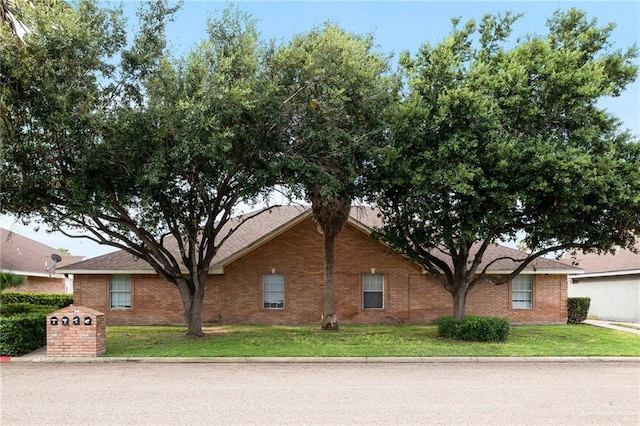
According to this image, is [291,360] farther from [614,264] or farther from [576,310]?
[614,264]

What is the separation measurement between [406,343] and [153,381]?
25.6ft

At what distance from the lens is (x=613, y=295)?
30.1 metres

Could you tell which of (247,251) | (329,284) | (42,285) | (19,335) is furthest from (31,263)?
(329,284)

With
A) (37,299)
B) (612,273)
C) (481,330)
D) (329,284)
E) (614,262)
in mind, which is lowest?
(37,299)

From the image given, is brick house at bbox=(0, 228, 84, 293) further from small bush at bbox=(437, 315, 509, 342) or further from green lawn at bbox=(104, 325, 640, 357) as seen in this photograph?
small bush at bbox=(437, 315, 509, 342)

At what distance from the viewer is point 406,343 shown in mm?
15906

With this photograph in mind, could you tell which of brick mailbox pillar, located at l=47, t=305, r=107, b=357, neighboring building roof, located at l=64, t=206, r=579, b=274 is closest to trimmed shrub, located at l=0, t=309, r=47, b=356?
brick mailbox pillar, located at l=47, t=305, r=107, b=357

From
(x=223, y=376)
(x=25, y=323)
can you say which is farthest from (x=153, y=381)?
(x=25, y=323)

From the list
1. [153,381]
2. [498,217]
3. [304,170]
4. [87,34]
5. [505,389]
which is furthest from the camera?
[498,217]

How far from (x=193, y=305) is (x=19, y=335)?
522 centimetres

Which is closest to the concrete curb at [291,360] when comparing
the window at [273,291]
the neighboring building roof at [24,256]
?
the window at [273,291]

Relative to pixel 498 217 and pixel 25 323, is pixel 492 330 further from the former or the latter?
pixel 25 323

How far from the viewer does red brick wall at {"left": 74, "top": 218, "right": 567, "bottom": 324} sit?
23.2 metres

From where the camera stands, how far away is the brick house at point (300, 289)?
23.2 m
